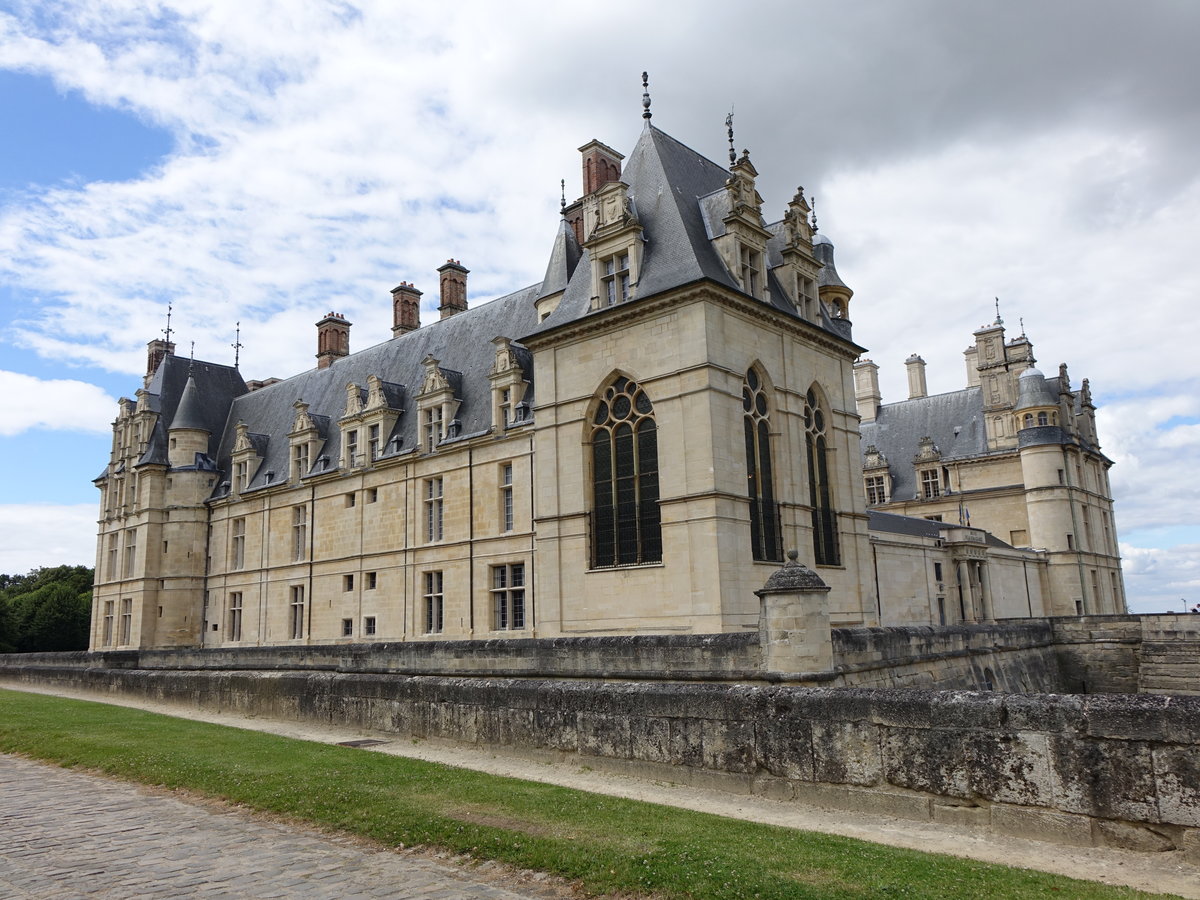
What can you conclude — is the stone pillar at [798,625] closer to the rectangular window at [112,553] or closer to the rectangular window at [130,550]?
the rectangular window at [130,550]

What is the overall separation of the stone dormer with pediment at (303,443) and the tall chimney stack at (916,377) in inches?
1351

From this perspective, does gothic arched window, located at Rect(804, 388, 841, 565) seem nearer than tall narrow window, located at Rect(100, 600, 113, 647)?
Yes

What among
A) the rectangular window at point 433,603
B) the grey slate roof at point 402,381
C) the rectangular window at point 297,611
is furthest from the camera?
the rectangular window at point 297,611

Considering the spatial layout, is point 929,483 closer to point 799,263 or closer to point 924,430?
point 924,430

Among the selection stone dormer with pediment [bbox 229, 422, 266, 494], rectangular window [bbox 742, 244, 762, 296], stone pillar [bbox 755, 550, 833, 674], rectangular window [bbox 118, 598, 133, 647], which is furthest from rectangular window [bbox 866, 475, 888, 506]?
rectangular window [bbox 118, 598, 133, 647]

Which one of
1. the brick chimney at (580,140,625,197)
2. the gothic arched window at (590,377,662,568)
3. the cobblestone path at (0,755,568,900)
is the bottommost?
the cobblestone path at (0,755,568,900)

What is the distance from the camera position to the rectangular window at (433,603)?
28422 millimetres

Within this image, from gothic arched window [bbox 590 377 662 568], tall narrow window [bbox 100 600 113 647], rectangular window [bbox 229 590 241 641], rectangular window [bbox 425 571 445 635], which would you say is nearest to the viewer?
gothic arched window [bbox 590 377 662 568]

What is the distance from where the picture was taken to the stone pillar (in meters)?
12.3

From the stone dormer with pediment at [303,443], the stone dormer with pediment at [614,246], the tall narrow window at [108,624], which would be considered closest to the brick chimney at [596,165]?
the stone dormer with pediment at [614,246]

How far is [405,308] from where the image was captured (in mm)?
38844

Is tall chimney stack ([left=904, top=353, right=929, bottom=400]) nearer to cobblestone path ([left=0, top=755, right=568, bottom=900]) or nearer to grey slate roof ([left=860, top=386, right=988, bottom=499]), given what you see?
grey slate roof ([left=860, top=386, right=988, bottom=499])

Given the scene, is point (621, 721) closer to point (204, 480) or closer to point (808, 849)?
point (808, 849)

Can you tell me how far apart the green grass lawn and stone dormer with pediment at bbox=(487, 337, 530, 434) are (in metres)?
15.4
